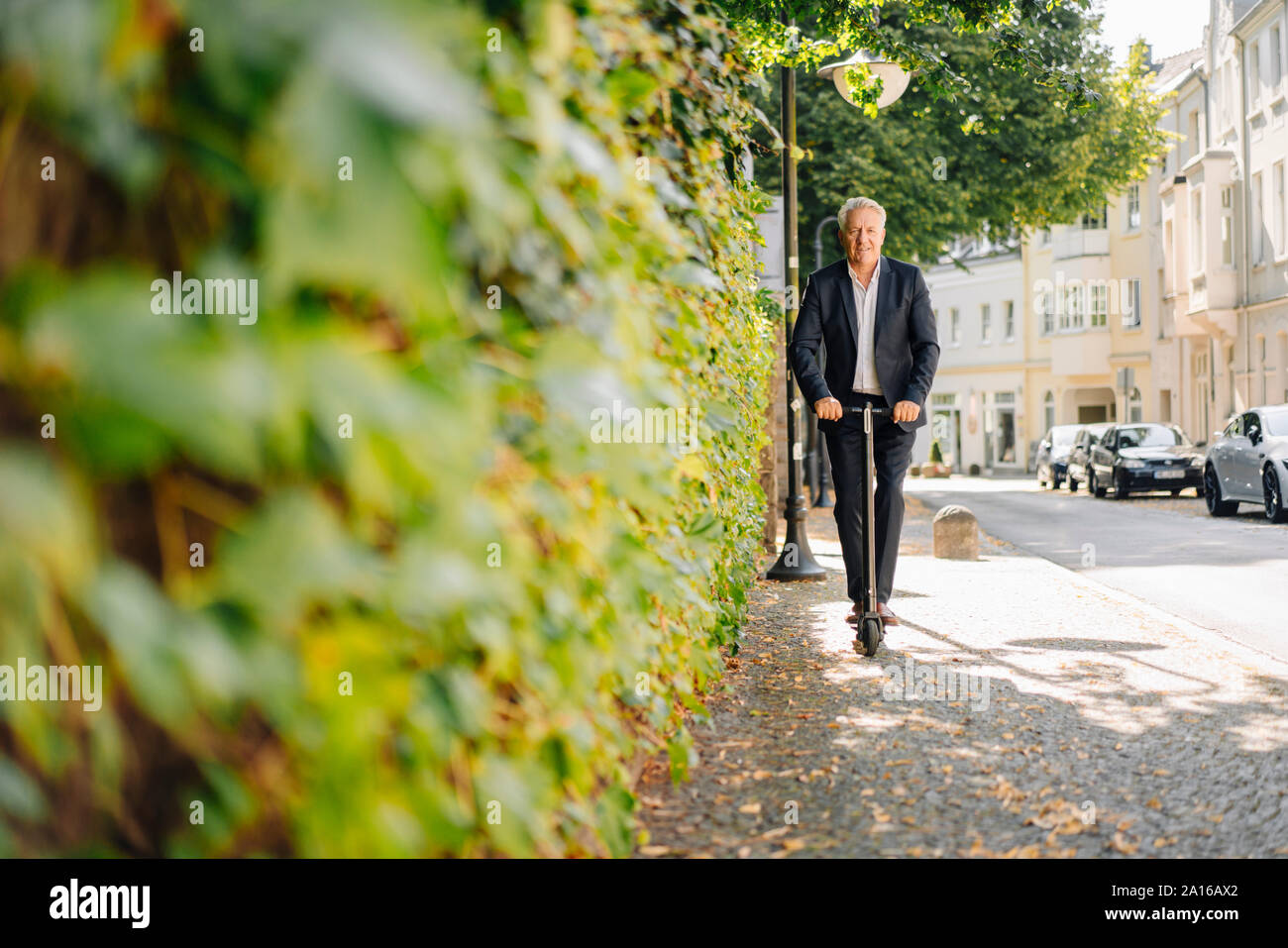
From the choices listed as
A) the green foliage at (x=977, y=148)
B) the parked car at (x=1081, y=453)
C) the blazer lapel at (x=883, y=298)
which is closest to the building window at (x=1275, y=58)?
the green foliage at (x=977, y=148)

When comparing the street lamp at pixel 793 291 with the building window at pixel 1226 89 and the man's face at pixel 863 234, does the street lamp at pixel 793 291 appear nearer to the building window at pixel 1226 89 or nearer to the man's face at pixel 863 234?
the man's face at pixel 863 234

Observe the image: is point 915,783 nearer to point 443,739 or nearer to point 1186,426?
point 443,739

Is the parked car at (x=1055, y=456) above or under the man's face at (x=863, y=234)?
under

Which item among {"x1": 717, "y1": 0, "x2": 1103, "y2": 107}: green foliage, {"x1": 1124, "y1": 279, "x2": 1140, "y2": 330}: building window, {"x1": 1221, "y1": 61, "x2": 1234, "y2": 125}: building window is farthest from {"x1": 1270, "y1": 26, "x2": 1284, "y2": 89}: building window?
{"x1": 717, "y1": 0, "x2": 1103, "y2": 107}: green foliage

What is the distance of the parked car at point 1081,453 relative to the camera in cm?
3197

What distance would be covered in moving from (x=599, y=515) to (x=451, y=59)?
1.13 m

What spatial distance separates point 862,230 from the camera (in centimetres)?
692

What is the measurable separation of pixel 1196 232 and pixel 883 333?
119 ft

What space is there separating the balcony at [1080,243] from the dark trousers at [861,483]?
5123 centimetres

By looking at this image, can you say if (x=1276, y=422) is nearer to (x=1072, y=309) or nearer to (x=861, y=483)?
(x=861, y=483)

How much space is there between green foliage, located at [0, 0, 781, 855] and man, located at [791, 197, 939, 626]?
489 cm

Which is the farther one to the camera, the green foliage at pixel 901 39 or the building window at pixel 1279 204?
the building window at pixel 1279 204

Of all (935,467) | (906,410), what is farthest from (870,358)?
(935,467)

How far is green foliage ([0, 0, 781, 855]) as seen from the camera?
102 cm
